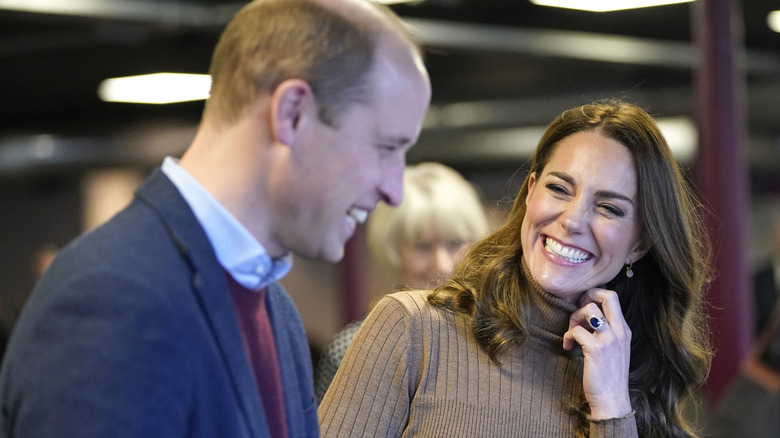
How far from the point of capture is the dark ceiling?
7.71m

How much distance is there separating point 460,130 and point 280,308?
470 inches

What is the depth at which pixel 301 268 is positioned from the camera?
15469mm

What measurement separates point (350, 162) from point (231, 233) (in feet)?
0.52

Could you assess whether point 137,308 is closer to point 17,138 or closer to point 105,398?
point 105,398

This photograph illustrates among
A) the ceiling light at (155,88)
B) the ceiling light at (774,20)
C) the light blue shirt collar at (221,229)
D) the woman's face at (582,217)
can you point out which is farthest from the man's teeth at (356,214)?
the ceiling light at (155,88)

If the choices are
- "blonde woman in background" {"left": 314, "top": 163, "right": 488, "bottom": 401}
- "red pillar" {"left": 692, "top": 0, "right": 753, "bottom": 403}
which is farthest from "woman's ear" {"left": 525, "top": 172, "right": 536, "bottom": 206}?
"red pillar" {"left": 692, "top": 0, "right": 753, "bottom": 403}

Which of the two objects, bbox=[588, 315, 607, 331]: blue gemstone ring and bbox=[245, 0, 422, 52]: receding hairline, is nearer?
bbox=[245, 0, 422, 52]: receding hairline

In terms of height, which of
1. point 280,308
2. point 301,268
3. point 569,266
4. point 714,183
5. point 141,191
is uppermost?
point 141,191

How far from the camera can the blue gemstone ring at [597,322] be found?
212 centimetres

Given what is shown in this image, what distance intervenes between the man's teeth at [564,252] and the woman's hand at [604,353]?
0.10 metres

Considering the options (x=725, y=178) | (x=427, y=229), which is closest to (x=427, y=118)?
(x=725, y=178)

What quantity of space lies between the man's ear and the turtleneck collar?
1174 mm

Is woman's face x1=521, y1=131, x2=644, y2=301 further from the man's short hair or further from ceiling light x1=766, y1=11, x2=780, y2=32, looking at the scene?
ceiling light x1=766, y1=11, x2=780, y2=32

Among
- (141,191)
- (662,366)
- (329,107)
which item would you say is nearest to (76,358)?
(141,191)
